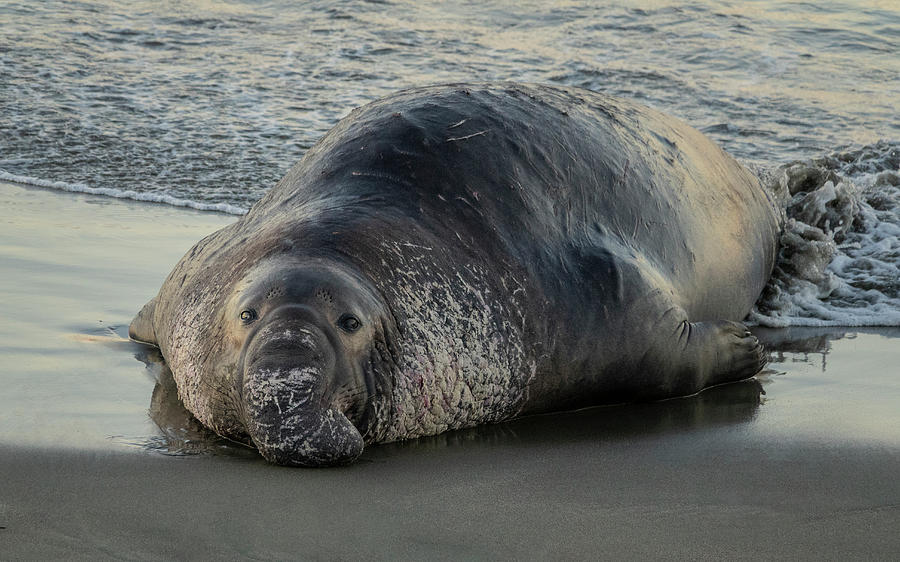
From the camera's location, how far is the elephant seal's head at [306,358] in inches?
141

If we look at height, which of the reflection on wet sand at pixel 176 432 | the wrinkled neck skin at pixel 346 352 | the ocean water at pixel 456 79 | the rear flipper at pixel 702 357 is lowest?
the ocean water at pixel 456 79

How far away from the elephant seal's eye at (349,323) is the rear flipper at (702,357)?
147cm

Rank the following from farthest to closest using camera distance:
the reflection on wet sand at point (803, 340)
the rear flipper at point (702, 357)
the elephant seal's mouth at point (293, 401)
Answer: the reflection on wet sand at point (803, 340) < the rear flipper at point (702, 357) < the elephant seal's mouth at point (293, 401)

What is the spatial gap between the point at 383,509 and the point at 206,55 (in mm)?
11479

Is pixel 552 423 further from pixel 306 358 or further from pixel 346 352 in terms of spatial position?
pixel 306 358

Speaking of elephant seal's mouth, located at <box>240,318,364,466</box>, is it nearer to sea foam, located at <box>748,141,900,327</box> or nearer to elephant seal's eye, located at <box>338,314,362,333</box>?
elephant seal's eye, located at <box>338,314,362,333</box>

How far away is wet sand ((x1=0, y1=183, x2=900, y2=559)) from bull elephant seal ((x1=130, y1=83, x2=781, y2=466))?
0.43 feet

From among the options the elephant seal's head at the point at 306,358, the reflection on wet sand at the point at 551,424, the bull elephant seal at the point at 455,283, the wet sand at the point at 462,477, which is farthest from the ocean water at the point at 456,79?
the elephant seal's head at the point at 306,358

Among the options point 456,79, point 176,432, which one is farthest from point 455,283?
point 456,79

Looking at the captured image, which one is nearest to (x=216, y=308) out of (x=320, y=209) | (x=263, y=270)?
(x=263, y=270)

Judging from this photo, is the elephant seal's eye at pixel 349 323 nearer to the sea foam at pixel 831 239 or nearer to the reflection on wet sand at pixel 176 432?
the reflection on wet sand at pixel 176 432

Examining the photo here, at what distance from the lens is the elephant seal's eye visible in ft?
12.4

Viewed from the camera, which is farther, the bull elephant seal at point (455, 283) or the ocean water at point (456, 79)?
the ocean water at point (456, 79)

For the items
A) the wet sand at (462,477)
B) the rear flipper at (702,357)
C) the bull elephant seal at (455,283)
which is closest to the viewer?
the wet sand at (462,477)
